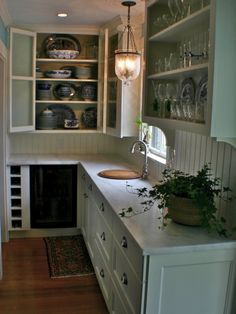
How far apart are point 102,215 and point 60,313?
2.61 feet

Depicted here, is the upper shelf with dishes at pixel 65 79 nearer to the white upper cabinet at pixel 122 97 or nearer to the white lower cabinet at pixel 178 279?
the white upper cabinet at pixel 122 97

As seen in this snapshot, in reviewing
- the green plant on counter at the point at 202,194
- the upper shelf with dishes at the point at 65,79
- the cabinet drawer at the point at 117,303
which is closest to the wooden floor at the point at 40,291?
the cabinet drawer at the point at 117,303

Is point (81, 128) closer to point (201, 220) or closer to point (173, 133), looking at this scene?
point (173, 133)

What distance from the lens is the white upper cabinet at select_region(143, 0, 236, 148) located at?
1.70m

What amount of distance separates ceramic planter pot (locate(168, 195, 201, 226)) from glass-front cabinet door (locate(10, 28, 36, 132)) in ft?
8.42

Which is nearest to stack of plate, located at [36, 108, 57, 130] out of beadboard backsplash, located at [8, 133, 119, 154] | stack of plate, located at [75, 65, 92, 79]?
beadboard backsplash, located at [8, 133, 119, 154]

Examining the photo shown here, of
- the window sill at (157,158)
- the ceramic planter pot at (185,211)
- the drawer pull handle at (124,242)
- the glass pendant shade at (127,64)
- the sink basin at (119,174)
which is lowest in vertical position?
the drawer pull handle at (124,242)

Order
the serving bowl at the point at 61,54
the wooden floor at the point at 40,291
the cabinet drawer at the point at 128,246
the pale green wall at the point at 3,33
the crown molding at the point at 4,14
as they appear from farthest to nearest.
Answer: the serving bowl at the point at 61,54 < the pale green wall at the point at 3,33 < the crown molding at the point at 4,14 < the wooden floor at the point at 40,291 < the cabinet drawer at the point at 128,246

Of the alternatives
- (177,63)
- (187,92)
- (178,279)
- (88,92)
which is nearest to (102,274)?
(178,279)

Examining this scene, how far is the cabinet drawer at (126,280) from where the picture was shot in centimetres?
187

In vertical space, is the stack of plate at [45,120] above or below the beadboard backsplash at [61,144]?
above

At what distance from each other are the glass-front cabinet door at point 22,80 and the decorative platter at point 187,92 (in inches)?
90.8

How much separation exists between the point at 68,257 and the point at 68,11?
240 cm

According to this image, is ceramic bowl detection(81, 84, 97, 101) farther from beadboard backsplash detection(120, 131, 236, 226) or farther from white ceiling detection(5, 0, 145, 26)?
beadboard backsplash detection(120, 131, 236, 226)
